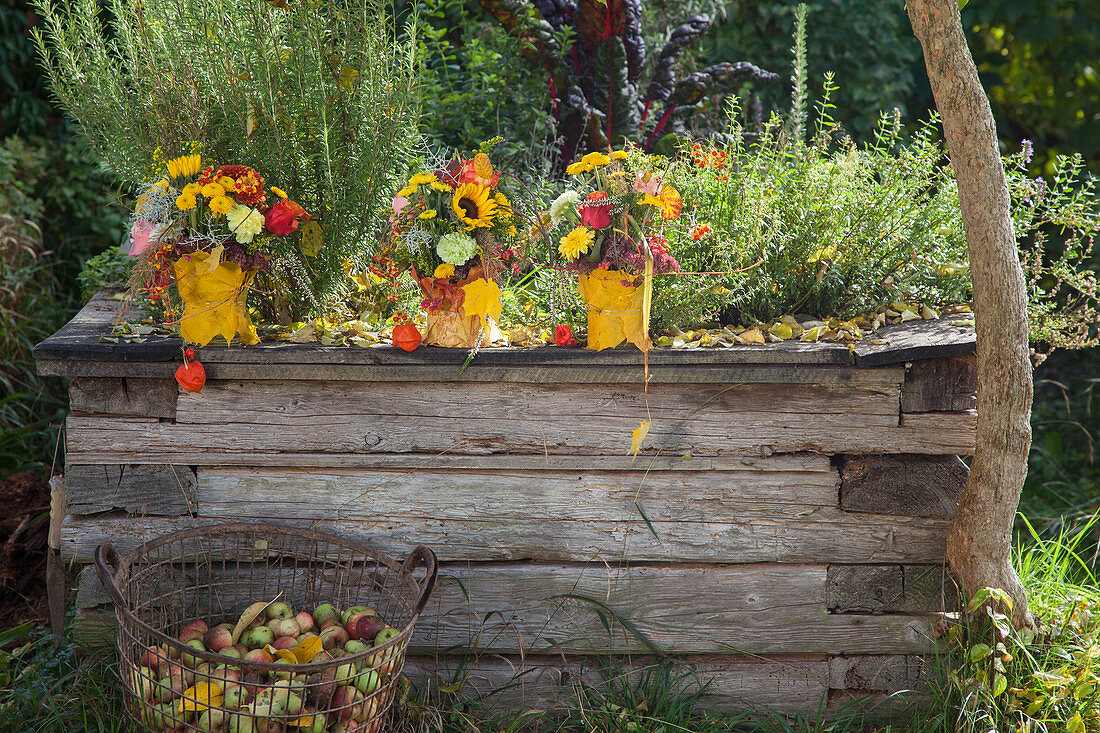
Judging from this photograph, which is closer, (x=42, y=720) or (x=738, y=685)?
(x=42, y=720)

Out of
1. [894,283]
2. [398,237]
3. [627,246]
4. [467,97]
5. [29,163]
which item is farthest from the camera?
[29,163]

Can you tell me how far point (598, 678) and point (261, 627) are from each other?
86 centimetres

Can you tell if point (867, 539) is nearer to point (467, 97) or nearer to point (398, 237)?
Answer: point (398, 237)

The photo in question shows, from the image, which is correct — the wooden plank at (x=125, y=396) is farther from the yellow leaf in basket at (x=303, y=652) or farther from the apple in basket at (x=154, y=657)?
the yellow leaf in basket at (x=303, y=652)

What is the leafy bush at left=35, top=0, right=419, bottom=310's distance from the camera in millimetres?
2053

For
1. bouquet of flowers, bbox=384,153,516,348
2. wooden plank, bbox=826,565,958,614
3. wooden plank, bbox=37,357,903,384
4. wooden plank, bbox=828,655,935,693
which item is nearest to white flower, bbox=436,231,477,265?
bouquet of flowers, bbox=384,153,516,348

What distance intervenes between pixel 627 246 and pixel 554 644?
1030 mm

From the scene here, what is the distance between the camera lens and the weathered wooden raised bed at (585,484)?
1.96 m

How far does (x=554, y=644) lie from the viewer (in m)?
2.09

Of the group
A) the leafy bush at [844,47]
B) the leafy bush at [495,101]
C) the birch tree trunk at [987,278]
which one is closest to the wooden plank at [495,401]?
the birch tree trunk at [987,278]

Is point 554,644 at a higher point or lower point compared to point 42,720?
higher

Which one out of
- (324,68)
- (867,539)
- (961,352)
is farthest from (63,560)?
(961,352)

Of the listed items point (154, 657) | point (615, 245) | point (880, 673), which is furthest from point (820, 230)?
point (154, 657)

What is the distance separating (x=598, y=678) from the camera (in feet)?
6.93
